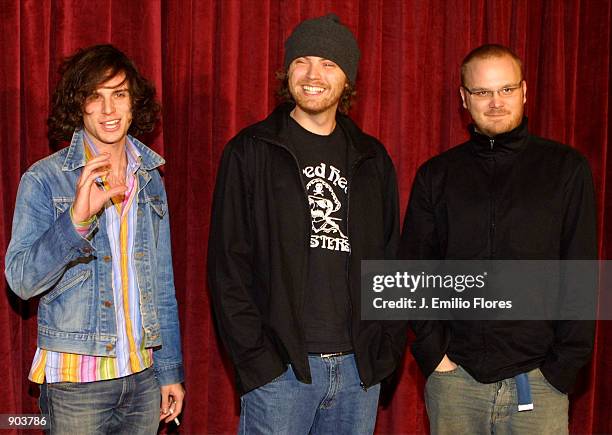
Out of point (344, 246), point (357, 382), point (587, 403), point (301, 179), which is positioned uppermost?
point (301, 179)

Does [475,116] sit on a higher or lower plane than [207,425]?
higher

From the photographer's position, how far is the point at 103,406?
6.81 feet

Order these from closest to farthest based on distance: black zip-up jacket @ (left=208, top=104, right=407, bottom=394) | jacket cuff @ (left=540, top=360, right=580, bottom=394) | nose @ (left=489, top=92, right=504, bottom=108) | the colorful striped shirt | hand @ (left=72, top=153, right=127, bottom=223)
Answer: hand @ (left=72, top=153, right=127, bottom=223), the colorful striped shirt, black zip-up jacket @ (left=208, top=104, right=407, bottom=394), jacket cuff @ (left=540, top=360, right=580, bottom=394), nose @ (left=489, top=92, right=504, bottom=108)

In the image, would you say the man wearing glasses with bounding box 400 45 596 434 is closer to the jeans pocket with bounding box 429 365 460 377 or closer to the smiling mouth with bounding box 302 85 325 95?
the jeans pocket with bounding box 429 365 460 377

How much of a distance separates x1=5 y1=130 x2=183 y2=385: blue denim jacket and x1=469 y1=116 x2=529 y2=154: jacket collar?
3.54 ft

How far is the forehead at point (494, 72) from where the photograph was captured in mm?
2381

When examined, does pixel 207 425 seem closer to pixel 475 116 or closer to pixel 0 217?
pixel 0 217

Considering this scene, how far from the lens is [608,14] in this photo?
11.9ft

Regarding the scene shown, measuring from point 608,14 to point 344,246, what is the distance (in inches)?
86.1

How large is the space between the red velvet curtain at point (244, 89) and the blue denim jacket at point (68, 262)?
27.5 inches

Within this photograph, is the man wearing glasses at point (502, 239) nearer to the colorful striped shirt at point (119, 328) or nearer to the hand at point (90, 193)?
the colorful striped shirt at point (119, 328)

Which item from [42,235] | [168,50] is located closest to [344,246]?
[42,235]

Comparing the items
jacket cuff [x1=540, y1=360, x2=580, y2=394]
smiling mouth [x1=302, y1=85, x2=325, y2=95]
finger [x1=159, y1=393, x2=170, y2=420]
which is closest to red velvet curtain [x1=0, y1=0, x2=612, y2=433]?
finger [x1=159, y1=393, x2=170, y2=420]

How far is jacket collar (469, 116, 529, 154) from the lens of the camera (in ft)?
7.89
